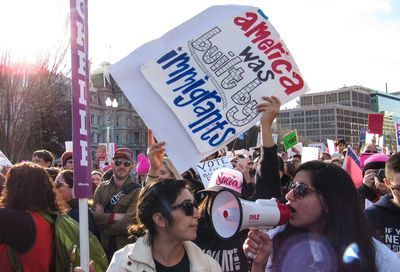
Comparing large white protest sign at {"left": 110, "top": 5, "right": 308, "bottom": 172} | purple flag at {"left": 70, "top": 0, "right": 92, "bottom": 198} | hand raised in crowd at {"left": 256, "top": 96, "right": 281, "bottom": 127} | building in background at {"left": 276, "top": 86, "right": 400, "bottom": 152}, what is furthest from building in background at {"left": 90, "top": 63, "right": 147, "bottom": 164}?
purple flag at {"left": 70, "top": 0, "right": 92, "bottom": 198}

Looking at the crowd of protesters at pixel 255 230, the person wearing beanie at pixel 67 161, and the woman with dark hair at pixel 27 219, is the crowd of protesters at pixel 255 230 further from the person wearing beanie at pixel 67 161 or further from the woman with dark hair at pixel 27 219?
the person wearing beanie at pixel 67 161

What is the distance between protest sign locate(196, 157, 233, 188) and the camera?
7.43 meters

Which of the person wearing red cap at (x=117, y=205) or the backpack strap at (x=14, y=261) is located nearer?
the backpack strap at (x=14, y=261)

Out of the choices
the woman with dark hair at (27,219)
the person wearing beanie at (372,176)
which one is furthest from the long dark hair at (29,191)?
the person wearing beanie at (372,176)

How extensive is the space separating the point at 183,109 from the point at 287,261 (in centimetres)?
131

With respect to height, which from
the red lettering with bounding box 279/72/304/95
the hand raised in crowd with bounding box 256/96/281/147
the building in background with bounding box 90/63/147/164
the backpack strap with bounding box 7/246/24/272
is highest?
the building in background with bounding box 90/63/147/164

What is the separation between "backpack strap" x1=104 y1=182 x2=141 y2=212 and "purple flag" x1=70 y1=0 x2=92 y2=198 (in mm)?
2150

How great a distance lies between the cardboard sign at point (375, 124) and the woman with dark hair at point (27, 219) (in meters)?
11.0

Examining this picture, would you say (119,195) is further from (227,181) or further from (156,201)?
(156,201)

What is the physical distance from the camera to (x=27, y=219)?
2.98m

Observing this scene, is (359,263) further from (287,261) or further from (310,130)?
(310,130)

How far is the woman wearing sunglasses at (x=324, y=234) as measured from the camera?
2.29m

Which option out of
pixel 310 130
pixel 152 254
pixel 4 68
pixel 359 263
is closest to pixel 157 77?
pixel 152 254

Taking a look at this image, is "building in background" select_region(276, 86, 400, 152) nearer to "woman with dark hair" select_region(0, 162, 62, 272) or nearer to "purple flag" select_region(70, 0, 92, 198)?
"woman with dark hair" select_region(0, 162, 62, 272)
